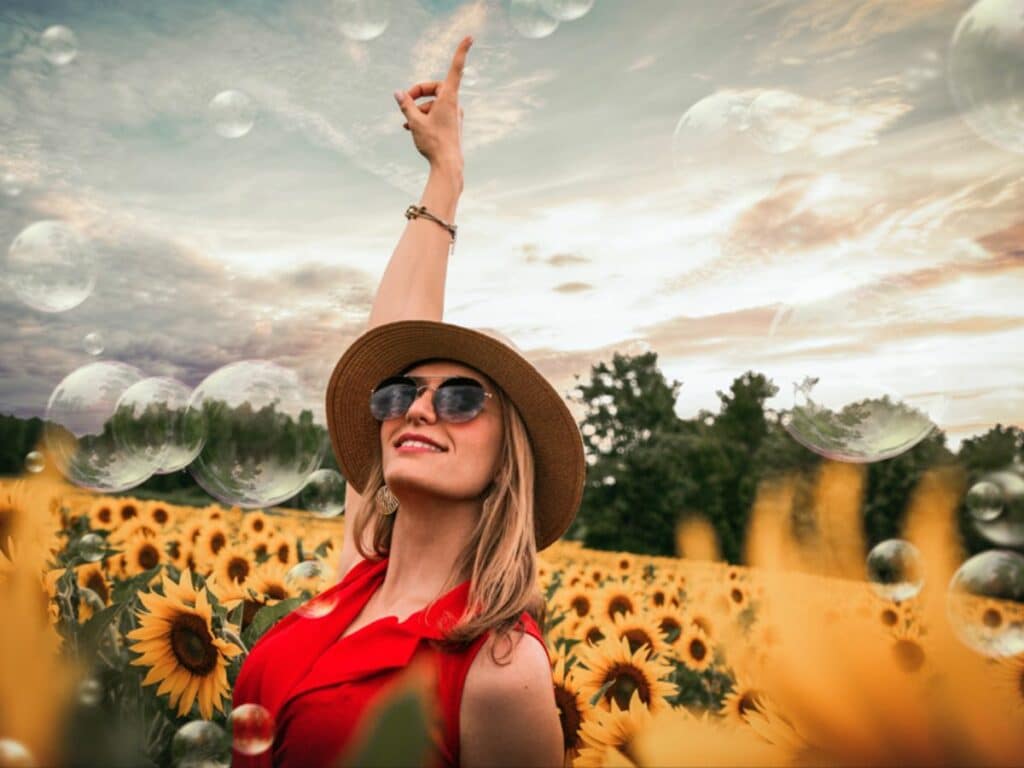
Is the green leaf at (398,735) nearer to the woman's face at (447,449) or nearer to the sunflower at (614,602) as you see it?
the woman's face at (447,449)

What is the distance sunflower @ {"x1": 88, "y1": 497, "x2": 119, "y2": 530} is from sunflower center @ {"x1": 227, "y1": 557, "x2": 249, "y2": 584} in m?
1.50

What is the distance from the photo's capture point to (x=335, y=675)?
197 cm

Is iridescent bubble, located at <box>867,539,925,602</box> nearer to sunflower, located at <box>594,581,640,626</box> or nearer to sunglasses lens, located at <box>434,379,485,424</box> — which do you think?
sunglasses lens, located at <box>434,379,485,424</box>

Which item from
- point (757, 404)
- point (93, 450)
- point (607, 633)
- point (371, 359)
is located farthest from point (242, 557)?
point (757, 404)

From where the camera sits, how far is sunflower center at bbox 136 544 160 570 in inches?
206

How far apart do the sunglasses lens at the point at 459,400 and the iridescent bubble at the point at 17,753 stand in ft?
6.60

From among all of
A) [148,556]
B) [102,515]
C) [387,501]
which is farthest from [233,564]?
[387,501]

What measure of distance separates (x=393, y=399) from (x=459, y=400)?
0.21m

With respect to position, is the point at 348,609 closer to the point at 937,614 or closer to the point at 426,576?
the point at 426,576

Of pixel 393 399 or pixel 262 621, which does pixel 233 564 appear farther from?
pixel 393 399

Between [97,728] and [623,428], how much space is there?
34.4 m

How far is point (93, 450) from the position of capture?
5402mm

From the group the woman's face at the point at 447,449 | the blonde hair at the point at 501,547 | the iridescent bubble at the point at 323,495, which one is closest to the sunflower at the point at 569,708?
the blonde hair at the point at 501,547

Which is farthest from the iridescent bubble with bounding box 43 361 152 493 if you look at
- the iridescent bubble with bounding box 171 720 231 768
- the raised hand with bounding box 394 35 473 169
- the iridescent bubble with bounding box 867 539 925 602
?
the iridescent bubble with bounding box 867 539 925 602
